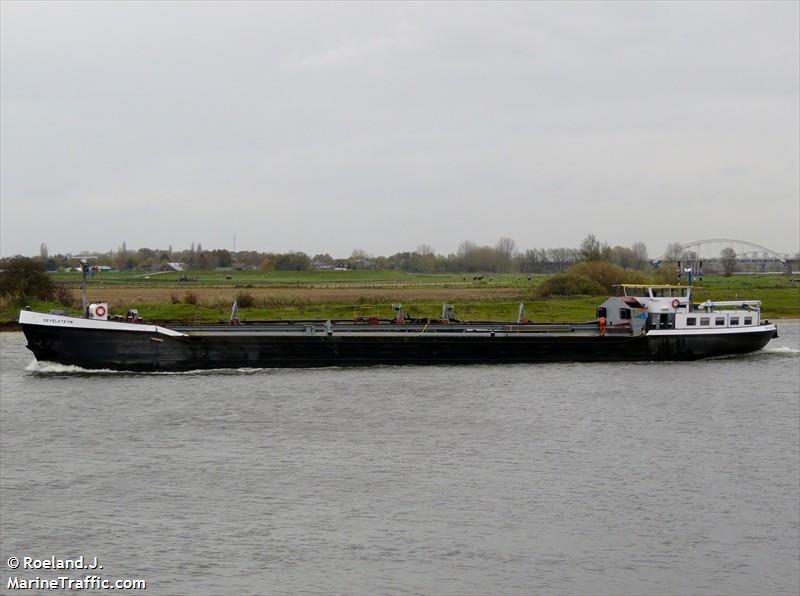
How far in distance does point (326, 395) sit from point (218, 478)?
1476 centimetres

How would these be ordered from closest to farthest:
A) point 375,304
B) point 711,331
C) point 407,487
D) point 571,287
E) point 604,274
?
point 407,487
point 711,331
point 375,304
point 571,287
point 604,274

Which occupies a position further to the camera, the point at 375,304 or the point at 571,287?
the point at 571,287

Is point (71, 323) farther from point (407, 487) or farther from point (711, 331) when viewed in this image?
point (711, 331)

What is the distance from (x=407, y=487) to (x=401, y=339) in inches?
988

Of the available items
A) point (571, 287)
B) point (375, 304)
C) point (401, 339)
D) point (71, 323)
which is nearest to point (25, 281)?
point (375, 304)

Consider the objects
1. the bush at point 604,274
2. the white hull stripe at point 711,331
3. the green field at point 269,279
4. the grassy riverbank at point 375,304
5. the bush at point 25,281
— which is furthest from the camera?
the green field at point 269,279

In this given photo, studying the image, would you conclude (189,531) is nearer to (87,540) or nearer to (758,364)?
(87,540)

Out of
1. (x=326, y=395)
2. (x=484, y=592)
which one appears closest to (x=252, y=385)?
(x=326, y=395)

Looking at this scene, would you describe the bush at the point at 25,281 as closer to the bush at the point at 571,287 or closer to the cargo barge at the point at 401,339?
the cargo barge at the point at 401,339

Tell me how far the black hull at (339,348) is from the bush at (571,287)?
1698 inches

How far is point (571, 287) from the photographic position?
102375 mm

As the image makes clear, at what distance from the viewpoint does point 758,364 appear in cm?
5612

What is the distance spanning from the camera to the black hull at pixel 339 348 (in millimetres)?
51562

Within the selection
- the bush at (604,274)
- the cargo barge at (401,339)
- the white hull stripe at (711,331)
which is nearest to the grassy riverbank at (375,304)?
the bush at (604,274)
